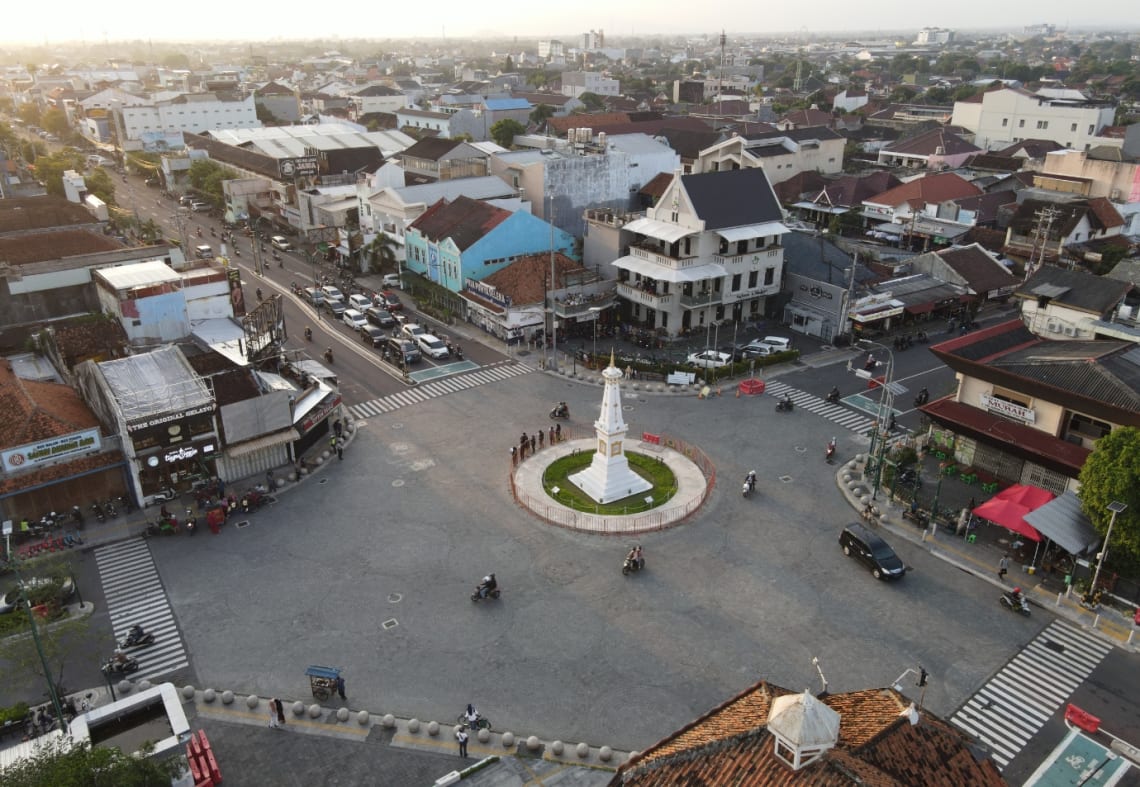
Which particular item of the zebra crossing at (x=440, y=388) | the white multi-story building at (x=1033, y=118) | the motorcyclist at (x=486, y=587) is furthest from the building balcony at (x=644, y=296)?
the white multi-story building at (x=1033, y=118)

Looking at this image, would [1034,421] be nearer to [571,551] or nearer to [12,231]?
[571,551]

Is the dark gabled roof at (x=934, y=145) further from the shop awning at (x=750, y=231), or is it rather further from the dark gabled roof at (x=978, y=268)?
the shop awning at (x=750, y=231)

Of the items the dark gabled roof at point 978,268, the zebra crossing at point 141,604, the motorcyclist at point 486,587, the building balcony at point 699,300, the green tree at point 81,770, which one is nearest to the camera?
the green tree at point 81,770

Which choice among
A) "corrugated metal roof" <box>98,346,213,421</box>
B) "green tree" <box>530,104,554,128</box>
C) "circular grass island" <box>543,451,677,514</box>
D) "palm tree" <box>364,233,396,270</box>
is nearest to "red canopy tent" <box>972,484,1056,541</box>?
"circular grass island" <box>543,451,677,514</box>

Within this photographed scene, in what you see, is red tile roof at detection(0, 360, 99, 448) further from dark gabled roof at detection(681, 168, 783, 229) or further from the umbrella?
the umbrella

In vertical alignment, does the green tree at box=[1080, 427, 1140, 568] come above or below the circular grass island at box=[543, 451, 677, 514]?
above
